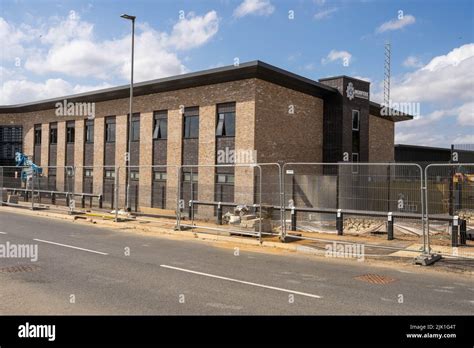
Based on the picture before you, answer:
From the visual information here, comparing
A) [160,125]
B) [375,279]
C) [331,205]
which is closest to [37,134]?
[160,125]

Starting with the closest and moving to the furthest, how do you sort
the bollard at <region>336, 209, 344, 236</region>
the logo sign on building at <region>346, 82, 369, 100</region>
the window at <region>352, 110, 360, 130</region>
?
the bollard at <region>336, 209, 344, 236</region> → the logo sign on building at <region>346, 82, 369, 100</region> → the window at <region>352, 110, 360, 130</region>

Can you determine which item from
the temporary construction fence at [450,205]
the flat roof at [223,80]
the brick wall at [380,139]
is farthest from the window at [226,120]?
the brick wall at [380,139]

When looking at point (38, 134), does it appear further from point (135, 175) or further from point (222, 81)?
point (222, 81)

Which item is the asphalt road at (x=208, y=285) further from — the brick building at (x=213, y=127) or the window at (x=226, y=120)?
the window at (x=226, y=120)

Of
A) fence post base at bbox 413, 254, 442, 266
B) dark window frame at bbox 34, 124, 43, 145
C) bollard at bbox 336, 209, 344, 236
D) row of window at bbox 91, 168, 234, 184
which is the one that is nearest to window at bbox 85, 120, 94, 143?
row of window at bbox 91, 168, 234, 184

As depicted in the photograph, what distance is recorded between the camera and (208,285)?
25.4 ft

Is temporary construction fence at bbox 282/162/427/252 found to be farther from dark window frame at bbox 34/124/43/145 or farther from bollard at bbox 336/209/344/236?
dark window frame at bbox 34/124/43/145

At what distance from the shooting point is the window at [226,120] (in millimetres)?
22500

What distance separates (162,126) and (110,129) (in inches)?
216

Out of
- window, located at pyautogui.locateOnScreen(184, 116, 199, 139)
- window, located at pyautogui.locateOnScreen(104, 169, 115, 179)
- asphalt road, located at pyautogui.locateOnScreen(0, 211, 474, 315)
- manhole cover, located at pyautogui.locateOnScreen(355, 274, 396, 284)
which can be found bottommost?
manhole cover, located at pyautogui.locateOnScreen(355, 274, 396, 284)

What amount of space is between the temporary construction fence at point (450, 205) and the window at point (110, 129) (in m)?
21.1

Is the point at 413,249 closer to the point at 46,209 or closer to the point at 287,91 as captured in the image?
the point at 287,91

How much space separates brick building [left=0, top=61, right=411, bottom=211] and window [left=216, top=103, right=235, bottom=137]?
0.17 feet

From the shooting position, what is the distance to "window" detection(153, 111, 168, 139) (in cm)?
2602
